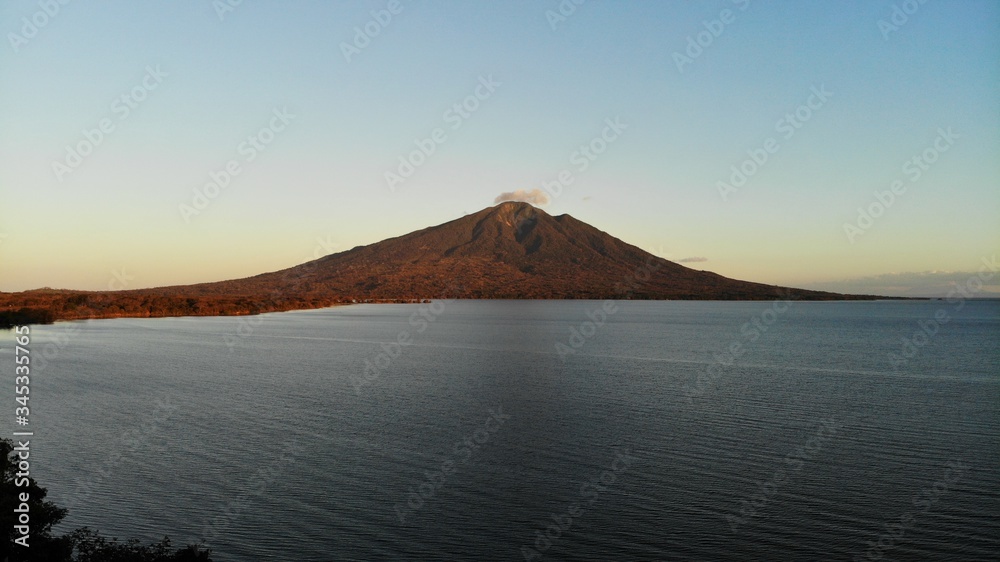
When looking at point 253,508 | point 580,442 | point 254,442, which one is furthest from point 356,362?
point 253,508

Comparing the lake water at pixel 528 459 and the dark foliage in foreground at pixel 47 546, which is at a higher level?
the dark foliage in foreground at pixel 47 546

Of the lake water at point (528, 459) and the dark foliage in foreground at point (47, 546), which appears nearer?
the dark foliage in foreground at point (47, 546)

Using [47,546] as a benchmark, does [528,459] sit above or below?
below

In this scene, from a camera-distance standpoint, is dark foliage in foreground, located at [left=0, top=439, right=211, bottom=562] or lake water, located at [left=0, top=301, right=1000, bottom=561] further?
lake water, located at [left=0, top=301, right=1000, bottom=561]

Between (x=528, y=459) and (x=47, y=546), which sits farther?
(x=528, y=459)

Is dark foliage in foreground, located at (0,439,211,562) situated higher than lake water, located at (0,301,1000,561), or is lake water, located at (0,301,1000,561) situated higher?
dark foliage in foreground, located at (0,439,211,562)
